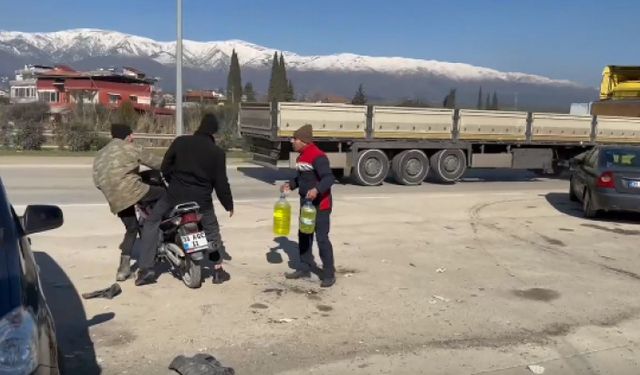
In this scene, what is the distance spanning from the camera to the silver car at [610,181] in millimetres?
10633

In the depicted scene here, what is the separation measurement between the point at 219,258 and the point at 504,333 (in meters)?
2.91

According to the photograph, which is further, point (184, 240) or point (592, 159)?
point (592, 159)

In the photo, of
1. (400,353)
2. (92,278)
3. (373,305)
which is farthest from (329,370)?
(92,278)

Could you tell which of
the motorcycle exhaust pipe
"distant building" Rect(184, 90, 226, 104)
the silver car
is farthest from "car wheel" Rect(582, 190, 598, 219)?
"distant building" Rect(184, 90, 226, 104)

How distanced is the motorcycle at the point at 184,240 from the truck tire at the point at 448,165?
1148 centimetres

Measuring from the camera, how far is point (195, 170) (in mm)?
6254

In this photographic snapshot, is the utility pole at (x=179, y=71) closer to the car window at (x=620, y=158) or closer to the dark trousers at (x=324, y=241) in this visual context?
the car window at (x=620, y=158)

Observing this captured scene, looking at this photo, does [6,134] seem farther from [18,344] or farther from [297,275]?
[18,344]

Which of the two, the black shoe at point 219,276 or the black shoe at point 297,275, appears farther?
the black shoe at point 297,275

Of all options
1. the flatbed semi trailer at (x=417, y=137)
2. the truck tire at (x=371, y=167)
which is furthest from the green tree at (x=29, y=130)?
the truck tire at (x=371, y=167)

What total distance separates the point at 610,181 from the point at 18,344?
34.0 feet

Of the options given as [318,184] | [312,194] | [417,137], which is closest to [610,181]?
[417,137]

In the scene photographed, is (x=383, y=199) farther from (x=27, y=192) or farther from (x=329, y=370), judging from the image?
(x=329, y=370)

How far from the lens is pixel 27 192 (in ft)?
42.0
